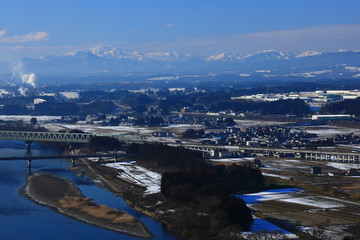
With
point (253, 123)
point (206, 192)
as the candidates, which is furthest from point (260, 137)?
point (206, 192)

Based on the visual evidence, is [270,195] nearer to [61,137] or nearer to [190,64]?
[61,137]

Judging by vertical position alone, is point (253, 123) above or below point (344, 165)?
above

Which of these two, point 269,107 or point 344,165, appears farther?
point 269,107

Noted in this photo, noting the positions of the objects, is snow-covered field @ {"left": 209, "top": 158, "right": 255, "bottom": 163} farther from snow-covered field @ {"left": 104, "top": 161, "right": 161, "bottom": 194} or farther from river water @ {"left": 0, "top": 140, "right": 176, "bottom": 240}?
river water @ {"left": 0, "top": 140, "right": 176, "bottom": 240}

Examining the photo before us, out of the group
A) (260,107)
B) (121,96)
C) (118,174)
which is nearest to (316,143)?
(118,174)

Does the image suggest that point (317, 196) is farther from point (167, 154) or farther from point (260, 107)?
point (260, 107)

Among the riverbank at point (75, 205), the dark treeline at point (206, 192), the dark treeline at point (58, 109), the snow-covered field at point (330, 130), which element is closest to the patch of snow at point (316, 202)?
the dark treeline at point (206, 192)

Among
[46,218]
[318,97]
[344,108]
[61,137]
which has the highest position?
[318,97]

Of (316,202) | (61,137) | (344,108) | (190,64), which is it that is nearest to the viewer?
(316,202)
